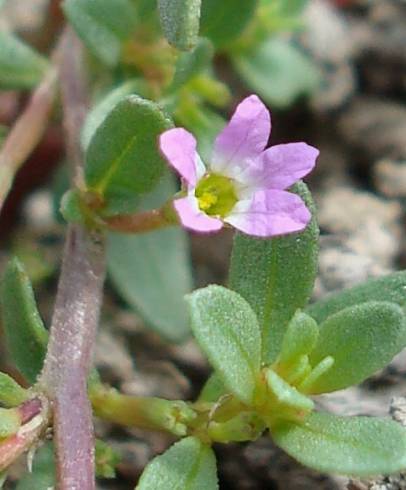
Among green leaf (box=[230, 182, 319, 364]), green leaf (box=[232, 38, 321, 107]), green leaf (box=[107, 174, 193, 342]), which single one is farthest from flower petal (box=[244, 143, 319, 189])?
green leaf (box=[232, 38, 321, 107])

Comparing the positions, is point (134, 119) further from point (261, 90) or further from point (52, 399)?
point (261, 90)

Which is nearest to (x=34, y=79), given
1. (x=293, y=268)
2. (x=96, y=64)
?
(x=96, y=64)

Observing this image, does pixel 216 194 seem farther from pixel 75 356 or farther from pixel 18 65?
pixel 18 65

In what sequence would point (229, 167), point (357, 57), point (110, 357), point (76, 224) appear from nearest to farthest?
1. point (229, 167)
2. point (76, 224)
3. point (110, 357)
4. point (357, 57)

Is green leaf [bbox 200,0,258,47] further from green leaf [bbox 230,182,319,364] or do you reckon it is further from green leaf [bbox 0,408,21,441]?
green leaf [bbox 0,408,21,441]

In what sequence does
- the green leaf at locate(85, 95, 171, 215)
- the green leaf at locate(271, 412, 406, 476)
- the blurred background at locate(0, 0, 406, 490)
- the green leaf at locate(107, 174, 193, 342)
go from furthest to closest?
the green leaf at locate(107, 174, 193, 342) < the blurred background at locate(0, 0, 406, 490) < the green leaf at locate(85, 95, 171, 215) < the green leaf at locate(271, 412, 406, 476)
